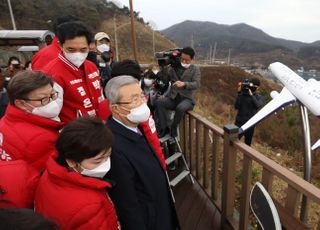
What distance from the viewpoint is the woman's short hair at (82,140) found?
117 cm

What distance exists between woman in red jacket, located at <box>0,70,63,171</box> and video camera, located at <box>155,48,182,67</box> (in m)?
2.07

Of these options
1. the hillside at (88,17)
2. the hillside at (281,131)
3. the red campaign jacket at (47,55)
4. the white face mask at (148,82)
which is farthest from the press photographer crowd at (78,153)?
the hillside at (88,17)

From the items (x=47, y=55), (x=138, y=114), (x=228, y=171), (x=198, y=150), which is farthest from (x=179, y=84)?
(x=138, y=114)

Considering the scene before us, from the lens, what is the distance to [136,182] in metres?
1.52

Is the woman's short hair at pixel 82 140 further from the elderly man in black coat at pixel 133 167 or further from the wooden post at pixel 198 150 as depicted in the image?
the wooden post at pixel 198 150

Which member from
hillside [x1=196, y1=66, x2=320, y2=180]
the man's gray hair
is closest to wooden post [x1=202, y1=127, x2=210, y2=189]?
the man's gray hair

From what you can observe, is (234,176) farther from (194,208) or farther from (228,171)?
(194,208)

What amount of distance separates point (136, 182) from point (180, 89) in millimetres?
2051

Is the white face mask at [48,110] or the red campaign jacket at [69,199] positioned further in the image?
the white face mask at [48,110]

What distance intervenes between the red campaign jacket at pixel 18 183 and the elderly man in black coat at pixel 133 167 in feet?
1.35

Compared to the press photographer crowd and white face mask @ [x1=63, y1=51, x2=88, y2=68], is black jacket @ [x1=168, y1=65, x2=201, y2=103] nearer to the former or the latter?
the press photographer crowd

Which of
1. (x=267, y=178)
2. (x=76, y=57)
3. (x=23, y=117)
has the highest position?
(x=76, y=57)

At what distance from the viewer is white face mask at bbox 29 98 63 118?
1.50 metres

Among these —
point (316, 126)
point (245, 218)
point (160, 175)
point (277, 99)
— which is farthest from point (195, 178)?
point (316, 126)
